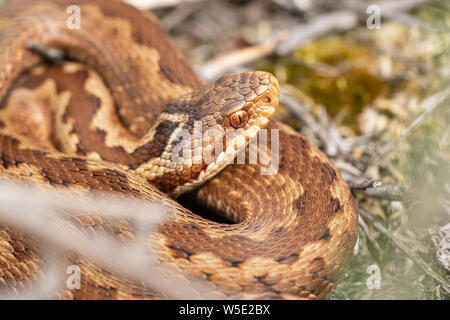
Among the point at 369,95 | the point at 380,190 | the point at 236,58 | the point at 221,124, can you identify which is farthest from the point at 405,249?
the point at 236,58

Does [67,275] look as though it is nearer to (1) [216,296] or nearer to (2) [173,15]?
(1) [216,296]

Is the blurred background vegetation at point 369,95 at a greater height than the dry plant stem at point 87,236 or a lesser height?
greater

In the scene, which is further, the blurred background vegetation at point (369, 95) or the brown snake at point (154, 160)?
the blurred background vegetation at point (369, 95)

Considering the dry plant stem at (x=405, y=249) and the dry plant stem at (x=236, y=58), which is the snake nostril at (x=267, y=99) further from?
the dry plant stem at (x=236, y=58)

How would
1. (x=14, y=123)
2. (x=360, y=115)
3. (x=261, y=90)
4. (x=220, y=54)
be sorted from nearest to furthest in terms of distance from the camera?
(x=261, y=90) → (x=14, y=123) → (x=360, y=115) → (x=220, y=54)

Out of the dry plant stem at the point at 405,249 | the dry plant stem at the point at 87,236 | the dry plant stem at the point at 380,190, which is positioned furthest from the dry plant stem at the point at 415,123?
the dry plant stem at the point at 87,236

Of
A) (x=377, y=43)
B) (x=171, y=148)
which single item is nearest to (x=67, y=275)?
(x=171, y=148)

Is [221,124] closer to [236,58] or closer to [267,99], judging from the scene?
[267,99]
